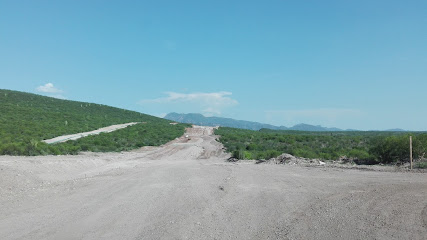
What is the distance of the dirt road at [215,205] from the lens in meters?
7.88

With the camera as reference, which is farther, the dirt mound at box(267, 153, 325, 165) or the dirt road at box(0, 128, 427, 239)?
the dirt mound at box(267, 153, 325, 165)

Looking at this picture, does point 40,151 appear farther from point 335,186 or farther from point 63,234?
point 335,186

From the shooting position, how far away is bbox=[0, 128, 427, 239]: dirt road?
7883mm

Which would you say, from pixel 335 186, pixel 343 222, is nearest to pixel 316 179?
pixel 335 186

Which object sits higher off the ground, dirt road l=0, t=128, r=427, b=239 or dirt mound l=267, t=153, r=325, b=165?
dirt mound l=267, t=153, r=325, b=165

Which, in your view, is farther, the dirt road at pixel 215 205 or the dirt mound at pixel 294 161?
the dirt mound at pixel 294 161

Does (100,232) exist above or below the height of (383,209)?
below

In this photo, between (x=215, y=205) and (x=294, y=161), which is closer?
(x=215, y=205)

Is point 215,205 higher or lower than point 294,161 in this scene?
lower

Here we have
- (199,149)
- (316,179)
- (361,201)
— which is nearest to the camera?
(361,201)

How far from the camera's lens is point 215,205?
10211mm

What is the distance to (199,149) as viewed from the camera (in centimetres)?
3425

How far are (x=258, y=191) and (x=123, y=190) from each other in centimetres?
478

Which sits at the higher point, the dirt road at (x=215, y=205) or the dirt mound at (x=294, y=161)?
the dirt mound at (x=294, y=161)
